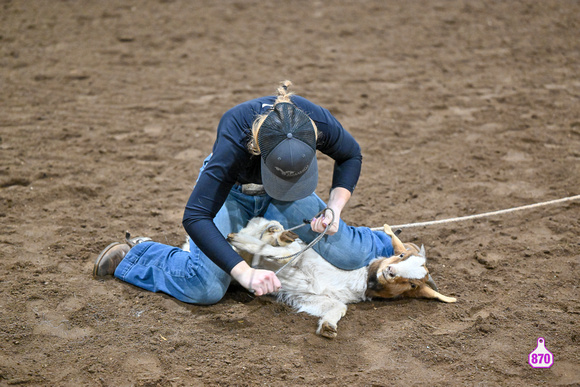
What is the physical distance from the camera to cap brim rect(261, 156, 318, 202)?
2.56 meters

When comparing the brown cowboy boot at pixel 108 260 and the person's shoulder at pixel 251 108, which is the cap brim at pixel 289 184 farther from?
the brown cowboy boot at pixel 108 260

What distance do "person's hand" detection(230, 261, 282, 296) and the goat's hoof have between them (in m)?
0.50

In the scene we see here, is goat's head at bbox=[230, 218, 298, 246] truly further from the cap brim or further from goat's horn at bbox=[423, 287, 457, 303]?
goat's horn at bbox=[423, 287, 457, 303]

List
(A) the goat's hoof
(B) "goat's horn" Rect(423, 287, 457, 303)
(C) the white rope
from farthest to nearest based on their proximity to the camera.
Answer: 1. (C) the white rope
2. (B) "goat's horn" Rect(423, 287, 457, 303)
3. (A) the goat's hoof

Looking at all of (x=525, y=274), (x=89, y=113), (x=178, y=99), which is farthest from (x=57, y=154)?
(x=525, y=274)

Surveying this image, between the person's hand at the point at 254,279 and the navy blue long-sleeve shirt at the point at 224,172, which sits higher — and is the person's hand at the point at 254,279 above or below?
below

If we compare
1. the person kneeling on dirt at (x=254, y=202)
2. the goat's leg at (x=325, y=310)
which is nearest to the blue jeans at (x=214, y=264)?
the person kneeling on dirt at (x=254, y=202)

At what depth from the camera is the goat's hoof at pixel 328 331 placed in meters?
2.89

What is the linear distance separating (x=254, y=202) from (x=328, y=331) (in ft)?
2.82

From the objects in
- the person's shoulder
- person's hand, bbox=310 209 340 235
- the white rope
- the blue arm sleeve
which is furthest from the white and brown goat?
the person's shoulder

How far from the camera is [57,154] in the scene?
4.48 m

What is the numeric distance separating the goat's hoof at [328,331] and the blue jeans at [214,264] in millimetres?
475

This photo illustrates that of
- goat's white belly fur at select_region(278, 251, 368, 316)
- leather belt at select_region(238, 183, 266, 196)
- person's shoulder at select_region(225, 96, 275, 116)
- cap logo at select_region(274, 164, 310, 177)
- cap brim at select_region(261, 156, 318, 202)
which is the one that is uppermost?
A: person's shoulder at select_region(225, 96, 275, 116)

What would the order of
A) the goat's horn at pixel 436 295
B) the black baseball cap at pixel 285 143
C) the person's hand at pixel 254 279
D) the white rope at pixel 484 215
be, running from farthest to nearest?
the white rope at pixel 484 215 < the goat's horn at pixel 436 295 < the person's hand at pixel 254 279 < the black baseball cap at pixel 285 143
